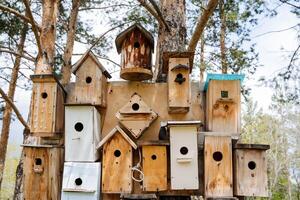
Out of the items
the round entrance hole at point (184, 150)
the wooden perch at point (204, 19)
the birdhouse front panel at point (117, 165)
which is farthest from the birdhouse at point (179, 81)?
the wooden perch at point (204, 19)

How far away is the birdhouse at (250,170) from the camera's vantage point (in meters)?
2.18

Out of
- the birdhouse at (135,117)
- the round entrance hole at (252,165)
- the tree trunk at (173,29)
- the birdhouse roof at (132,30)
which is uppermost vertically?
the tree trunk at (173,29)

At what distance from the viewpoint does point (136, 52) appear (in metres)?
2.45

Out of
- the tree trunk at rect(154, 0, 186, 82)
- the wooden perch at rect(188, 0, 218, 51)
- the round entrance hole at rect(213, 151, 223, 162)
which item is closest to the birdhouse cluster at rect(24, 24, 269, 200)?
the round entrance hole at rect(213, 151, 223, 162)

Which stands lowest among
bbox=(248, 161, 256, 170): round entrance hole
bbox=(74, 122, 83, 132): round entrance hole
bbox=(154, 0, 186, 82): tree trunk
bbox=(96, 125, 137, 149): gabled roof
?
bbox=(248, 161, 256, 170): round entrance hole

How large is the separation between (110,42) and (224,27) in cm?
231

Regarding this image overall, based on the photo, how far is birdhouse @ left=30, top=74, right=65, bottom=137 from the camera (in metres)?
2.28

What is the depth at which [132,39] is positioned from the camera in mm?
2475

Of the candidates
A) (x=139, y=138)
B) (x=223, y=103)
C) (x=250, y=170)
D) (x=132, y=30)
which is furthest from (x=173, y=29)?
(x=250, y=170)

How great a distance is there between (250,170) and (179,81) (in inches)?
25.1

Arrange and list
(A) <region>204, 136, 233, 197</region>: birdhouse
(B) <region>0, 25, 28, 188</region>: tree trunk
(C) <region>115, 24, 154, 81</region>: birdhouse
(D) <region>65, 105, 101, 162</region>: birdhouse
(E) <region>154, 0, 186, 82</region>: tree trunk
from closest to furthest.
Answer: (A) <region>204, 136, 233, 197</region>: birdhouse, (D) <region>65, 105, 101, 162</region>: birdhouse, (C) <region>115, 24, 154, 81</region>: birdhouse, (E) <region>154, 0, 186, 82</region>: tree trunk, (B) <region>0, 25, 28, 188</region>: tree trunk

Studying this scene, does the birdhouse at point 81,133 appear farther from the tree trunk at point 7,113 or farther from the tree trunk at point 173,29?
the tree trunk at point 7,113

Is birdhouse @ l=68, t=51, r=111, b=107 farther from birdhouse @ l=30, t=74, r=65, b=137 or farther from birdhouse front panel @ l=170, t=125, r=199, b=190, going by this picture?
birdhouse front panel @ l=170, t=125, r=199, b=190

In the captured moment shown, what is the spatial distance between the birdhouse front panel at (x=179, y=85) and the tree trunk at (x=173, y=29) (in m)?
0.63
